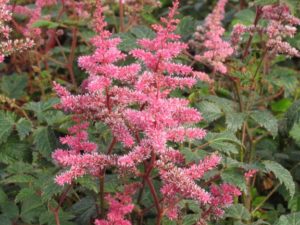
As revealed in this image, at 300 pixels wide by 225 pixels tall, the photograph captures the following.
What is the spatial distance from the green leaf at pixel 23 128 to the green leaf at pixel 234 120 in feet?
3.44

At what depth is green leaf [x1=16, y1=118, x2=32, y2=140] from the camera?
9.57 feet

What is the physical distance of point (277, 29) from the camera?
3.47 m

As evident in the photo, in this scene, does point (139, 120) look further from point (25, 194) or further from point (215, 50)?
point (215, 50)

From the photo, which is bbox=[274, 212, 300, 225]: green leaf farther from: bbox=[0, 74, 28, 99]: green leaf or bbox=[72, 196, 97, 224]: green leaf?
bbox=[0, 74, 28, 99]: green leaf

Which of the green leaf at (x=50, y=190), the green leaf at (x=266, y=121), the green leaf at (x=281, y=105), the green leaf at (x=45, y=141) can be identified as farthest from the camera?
the green leaf at (x=281, y=105)

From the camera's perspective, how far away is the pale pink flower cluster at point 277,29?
11.3ft

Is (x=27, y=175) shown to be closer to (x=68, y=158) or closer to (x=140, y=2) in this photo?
(x=68, y=158)

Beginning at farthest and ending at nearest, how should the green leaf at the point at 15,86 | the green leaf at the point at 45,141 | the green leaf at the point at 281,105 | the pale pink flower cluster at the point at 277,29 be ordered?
the green leaf at the point at 281,105 → the green leaf at the point at 15,86 → the pale pink flower cluster at the point at 277,29 → the green leaf at the point at 45,141

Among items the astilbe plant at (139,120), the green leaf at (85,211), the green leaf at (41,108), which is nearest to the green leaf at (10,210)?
the green leaf at (85,211)

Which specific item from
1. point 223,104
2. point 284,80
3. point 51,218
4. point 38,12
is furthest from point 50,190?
point 38,12

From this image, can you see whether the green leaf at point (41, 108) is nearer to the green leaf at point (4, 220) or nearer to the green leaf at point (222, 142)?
the green leaf at point (4, 220)

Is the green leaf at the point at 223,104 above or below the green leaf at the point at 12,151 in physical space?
above

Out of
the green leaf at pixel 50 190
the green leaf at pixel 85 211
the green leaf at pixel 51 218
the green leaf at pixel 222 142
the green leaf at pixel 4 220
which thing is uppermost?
the green leaf at pixel 222 142

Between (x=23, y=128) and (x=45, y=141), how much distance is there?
125mm
